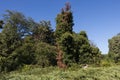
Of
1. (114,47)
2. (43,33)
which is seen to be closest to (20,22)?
(43,33)

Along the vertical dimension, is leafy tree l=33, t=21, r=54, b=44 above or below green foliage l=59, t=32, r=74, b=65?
above

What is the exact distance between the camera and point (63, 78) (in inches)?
437

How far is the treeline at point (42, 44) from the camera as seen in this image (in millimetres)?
29812

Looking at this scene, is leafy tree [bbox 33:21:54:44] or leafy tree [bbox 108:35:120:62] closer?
leafy tree [bbox 33:21:54:44]

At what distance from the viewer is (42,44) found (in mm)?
34625

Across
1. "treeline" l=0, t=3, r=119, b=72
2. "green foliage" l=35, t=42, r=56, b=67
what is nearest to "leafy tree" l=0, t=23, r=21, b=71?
"treeline" l=0, t=3, r=119, b=72

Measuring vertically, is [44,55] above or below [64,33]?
below

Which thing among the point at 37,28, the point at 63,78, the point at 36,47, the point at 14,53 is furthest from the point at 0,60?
the point at 63,78

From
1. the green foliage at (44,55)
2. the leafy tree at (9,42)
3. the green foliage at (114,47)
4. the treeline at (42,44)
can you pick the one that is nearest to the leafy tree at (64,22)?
the treeline at (42,44)

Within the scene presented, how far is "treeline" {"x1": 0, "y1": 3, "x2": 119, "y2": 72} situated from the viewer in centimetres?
2981

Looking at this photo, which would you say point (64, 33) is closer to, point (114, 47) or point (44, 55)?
point (44, 55)

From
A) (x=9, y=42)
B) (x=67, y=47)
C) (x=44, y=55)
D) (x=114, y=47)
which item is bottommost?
(x=44, y=55)

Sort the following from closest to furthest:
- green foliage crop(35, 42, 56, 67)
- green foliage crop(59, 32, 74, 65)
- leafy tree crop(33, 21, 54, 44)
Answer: green foliage crop(59, 32, 74, 65) < green foliage crop(35, 42, 56, 67) < leafy tree crop(33, 21, 54, 44)

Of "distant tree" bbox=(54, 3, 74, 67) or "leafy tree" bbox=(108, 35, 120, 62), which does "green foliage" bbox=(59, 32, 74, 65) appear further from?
"leafy tree" bbox=(108, 35, 120, 62)
